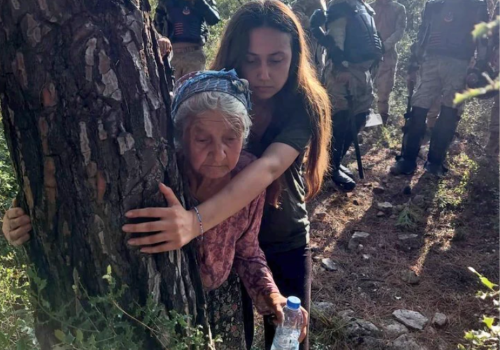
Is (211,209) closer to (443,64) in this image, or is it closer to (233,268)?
(233,268)

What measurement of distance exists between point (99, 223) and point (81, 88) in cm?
39

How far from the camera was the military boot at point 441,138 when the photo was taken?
18.8ft

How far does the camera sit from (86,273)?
132 cm

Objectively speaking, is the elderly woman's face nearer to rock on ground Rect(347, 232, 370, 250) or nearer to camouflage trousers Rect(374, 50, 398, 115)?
rock on ground Rect(347, 232, 370, 250)

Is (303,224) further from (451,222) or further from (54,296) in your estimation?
(451,222)

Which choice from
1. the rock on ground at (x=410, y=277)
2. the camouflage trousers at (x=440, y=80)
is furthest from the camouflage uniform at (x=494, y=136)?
the rock on ground at (x=410, y=277)

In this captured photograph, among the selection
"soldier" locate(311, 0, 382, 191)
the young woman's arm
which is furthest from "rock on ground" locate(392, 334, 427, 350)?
"soldier" locate(311, 0, 382, 191)

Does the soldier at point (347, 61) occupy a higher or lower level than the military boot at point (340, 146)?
higher

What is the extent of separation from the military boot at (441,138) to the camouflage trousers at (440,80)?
11 centimetres

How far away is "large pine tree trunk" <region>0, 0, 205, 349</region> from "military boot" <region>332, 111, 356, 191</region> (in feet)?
14.2

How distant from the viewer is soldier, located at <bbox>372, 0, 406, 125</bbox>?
26.1 ft

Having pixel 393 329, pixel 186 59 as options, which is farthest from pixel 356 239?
pixel 186 59

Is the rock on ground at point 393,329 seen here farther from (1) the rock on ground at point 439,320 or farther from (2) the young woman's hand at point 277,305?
(2) the young woman's hand at point 277,305

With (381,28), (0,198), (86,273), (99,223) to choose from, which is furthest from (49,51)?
(381,28)
